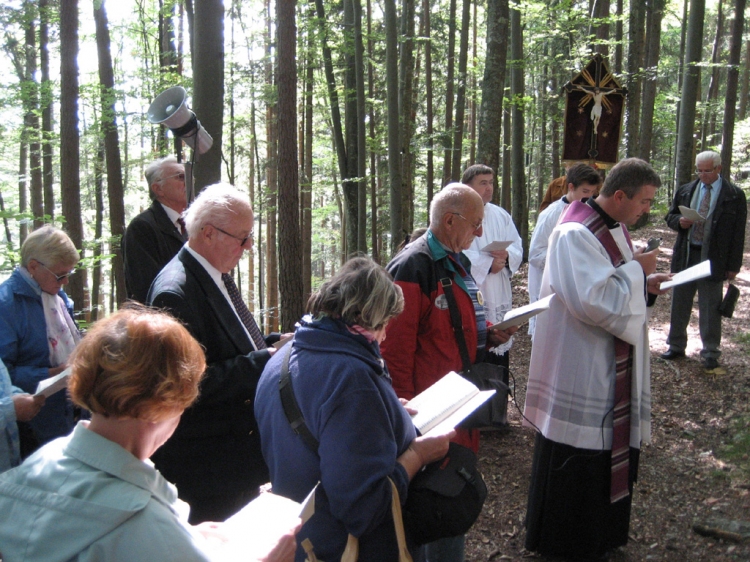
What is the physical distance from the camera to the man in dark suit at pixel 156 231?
140 inches

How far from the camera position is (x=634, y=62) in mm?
10898

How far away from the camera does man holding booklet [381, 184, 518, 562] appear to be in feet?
10.3

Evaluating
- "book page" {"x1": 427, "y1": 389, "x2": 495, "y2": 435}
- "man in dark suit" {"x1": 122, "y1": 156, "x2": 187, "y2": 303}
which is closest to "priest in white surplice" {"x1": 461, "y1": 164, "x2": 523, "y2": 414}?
"man in dark suit" {"x1": 122, "y1": 156, "x2": 187, "y2": 303}

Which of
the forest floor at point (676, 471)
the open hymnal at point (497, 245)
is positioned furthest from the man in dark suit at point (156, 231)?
the forest floor at point (676, 471)

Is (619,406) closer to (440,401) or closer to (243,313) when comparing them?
(440,401)

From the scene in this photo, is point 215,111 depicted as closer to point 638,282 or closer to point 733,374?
point 638,282

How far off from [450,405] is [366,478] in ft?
2.05

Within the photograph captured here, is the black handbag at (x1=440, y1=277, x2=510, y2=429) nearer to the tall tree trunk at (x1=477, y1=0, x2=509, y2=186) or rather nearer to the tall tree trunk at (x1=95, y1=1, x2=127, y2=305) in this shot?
the tall tree trunk at (x1=477, y1=0, x2=509, y2=186)

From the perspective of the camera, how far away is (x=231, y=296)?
2967mm

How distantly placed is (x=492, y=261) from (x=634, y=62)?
25.7ft

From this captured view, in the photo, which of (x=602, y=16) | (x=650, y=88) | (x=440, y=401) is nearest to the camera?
(x=440, y=401)

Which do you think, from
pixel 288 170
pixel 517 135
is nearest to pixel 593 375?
pixel 288 170

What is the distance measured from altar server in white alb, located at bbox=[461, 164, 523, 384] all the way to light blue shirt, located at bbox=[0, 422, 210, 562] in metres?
4.07

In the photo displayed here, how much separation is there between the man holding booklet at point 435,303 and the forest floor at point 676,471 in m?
1.33
